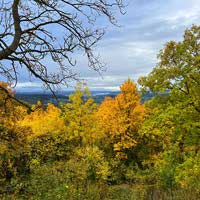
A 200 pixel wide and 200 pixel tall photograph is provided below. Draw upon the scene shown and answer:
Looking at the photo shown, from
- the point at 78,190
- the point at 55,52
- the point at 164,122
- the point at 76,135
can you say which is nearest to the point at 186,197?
the point at 78,190

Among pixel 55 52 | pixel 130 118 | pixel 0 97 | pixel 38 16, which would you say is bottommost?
pixel 130 118

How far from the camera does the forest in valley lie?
9.46 metres

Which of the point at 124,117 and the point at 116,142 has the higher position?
the point at 124,117

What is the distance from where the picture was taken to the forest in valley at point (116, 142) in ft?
31.0

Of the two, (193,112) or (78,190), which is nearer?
(78,190)

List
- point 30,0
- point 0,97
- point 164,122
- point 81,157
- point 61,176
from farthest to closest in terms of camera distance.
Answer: point 81,157 → point 164,122 → point 61,176 → point 0,97 → point 30,0

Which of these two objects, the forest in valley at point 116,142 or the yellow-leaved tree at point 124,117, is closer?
the forest in valley at point 116,142

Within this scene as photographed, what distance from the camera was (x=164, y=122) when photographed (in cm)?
2370

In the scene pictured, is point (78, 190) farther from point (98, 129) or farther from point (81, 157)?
point (98, 129)

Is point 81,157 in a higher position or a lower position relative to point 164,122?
lower

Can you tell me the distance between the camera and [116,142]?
3869cm

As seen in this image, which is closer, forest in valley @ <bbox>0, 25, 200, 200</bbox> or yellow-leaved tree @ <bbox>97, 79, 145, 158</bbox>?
forest in valley @ <bbox>0, 25, 200, 200</bbox>

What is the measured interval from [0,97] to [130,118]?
30.3 metres

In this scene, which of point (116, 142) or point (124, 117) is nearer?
point (124, 117)
